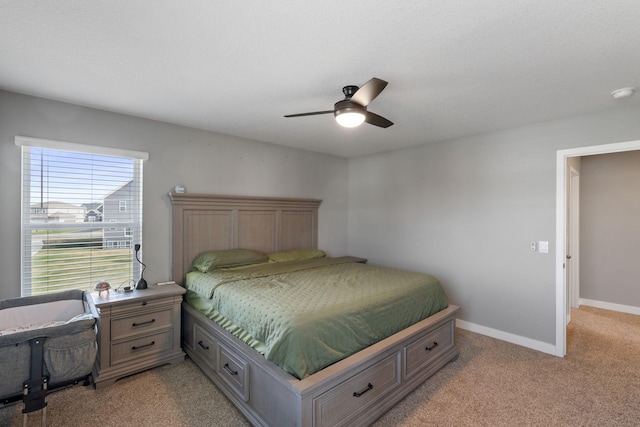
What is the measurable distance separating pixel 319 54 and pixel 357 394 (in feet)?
7.62

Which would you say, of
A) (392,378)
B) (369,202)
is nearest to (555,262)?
(392,378)

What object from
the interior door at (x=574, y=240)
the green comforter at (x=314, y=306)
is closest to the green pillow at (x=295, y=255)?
the green comforter at (x=314, y=306)

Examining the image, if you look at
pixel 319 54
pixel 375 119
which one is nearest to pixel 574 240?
pixel 375 119

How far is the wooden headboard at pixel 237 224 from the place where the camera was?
136 inches

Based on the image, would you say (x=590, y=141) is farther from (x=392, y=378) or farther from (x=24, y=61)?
(x=24, y=61)

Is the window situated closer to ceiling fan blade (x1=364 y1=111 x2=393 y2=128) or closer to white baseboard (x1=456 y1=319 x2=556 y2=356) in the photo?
ceiling fan blade (x1=364 y1=111 x2=393 y2=128)

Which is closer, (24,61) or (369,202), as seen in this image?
(24,61)

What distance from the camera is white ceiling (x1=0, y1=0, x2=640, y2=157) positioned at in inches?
60.1

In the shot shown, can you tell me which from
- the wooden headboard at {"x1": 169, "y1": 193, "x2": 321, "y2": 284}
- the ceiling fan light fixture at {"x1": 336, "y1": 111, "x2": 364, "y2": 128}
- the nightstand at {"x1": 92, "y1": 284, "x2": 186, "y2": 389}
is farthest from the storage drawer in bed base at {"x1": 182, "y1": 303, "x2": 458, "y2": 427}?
the ceiling fan light fixture at {"x1": 336, "y1": 111, "x2": 364, "y2": 128}

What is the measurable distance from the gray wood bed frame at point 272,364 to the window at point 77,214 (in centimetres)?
50

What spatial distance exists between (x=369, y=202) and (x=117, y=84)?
148 inches

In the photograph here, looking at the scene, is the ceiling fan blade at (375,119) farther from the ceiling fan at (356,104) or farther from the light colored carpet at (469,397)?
the light colored carpet at (469,397)

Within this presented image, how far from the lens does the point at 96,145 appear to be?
9.71 ft

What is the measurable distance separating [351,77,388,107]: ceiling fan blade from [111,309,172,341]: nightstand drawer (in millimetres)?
2666
